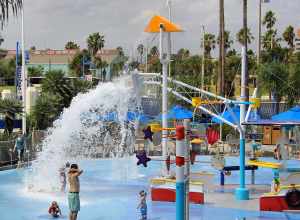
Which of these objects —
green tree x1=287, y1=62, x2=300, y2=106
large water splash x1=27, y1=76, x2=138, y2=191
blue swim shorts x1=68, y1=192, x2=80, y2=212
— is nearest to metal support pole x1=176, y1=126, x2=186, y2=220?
blue swim shorts x1=68, y1=192, x2=80, y2=212

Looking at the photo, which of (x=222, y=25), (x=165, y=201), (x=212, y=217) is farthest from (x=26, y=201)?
(x=222, y=25)

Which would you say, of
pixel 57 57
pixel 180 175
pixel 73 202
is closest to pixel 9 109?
pixel 73 202

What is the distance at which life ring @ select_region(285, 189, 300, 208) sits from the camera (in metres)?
15.7

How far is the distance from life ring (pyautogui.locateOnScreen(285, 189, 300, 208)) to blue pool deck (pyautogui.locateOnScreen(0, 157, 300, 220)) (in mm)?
294

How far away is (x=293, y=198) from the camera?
51.4ft

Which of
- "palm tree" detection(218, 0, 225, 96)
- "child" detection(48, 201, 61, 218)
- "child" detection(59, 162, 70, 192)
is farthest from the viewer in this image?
"palm tree" detection(218, 0, 225, 96)

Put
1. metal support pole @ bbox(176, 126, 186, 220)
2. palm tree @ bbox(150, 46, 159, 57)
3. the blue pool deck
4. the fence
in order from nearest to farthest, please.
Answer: metal support pole @ bbox(176, 126, 186, 220), the blue pool deck, palm tree @ bbox(150, 46, 159, 57), the fence

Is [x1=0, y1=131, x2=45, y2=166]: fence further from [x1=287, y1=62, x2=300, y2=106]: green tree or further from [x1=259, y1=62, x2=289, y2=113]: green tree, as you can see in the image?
[x1=287, y1=62, x2=300, y2=106]: green tree

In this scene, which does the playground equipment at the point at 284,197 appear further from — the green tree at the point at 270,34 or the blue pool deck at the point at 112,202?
the green tree at the point at 270,34

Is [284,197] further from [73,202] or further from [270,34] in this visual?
[270,34]

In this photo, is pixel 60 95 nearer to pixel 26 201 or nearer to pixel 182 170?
pixel 26 201

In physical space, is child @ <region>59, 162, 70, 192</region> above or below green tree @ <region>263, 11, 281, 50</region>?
below

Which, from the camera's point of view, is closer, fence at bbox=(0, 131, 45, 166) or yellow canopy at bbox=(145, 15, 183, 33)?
yellow canopy at bbox=(145, 15, 183, 33)

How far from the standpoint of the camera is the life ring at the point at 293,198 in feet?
51.4
